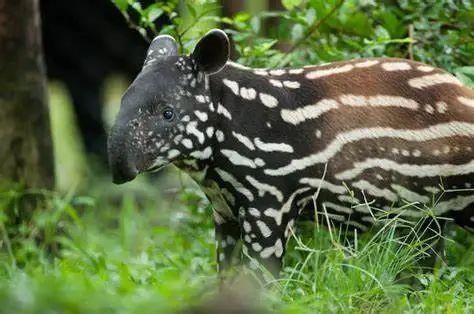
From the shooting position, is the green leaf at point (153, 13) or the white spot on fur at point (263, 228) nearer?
the white spot on fur at point (263, 228)

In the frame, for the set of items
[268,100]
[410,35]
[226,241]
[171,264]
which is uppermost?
[268,100]

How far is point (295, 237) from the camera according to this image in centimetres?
502

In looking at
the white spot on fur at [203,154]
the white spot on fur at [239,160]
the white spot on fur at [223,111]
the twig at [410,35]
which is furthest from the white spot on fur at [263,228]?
the twig at [410,35]

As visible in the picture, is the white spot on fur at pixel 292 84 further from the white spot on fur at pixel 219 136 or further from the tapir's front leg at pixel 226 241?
the tapir's front leg at pixel 226 241

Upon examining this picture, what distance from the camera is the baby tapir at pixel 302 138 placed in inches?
197

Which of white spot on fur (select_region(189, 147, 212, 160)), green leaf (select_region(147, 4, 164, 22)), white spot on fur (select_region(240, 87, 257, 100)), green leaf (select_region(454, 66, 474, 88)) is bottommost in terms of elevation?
green leaf (select_region(454, 66, 474, 88))

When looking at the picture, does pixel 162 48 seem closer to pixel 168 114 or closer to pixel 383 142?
pixel 168 114

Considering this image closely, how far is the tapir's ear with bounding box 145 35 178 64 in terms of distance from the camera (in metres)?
5.18

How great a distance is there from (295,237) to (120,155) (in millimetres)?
819

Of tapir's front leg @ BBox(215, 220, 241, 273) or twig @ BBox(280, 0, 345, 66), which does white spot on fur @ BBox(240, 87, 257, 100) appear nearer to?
tapir's front leg @ BBox(215, 220, 241, 273)

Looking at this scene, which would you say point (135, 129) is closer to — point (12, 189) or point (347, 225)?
point (347, 225)

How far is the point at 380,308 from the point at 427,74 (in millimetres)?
1180

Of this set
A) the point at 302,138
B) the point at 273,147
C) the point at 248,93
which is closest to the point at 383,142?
the point at 302,138

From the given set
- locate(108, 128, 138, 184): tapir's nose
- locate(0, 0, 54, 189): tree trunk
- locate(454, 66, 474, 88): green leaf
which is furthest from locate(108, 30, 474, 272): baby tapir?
locate(0, 0, 54, 189): tree trunk
